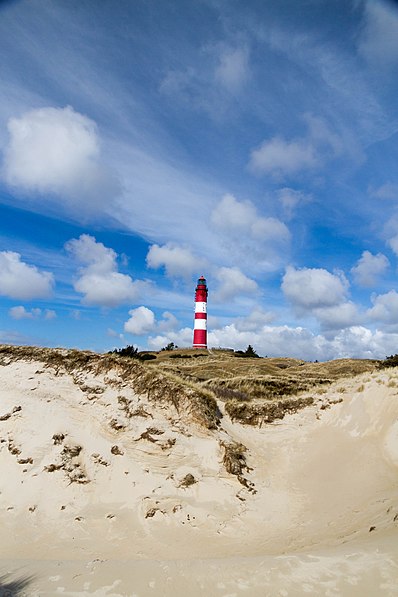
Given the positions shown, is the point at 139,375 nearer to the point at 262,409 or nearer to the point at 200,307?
the point at 262,409

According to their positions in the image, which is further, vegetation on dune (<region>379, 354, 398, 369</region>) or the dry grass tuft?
vegetation on dune (<region>379, 354, 398, 369</region>)

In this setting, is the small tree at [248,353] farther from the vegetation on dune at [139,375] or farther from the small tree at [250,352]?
the vegetation on dune at [139,375]

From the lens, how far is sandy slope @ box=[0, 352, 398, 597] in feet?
19.5

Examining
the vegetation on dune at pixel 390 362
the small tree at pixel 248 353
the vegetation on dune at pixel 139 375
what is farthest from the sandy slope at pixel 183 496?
the small tree at pixel 248 353

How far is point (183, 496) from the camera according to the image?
10.5m


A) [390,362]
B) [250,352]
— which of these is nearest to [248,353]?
[250,352]

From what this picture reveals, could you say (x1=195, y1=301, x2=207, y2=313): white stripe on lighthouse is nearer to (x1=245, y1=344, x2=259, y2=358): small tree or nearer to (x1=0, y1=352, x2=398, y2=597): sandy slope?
(x1=245, y1=344, x2=259, y2=358): small tree

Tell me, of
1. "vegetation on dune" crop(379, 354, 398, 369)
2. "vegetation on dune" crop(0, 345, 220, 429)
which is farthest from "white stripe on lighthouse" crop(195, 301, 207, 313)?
"vegetation on dune" crop(0, 345, 220, 429)

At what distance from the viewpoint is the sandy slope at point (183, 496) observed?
5938 mm

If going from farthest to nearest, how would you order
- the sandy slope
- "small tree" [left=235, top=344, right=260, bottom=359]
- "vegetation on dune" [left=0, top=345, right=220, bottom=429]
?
"small tree" [left=235, top=344, right=260, bottom=359]
"vegetation on dune" [left=0, top=345, right=220, bottom=429]
the sandy slope

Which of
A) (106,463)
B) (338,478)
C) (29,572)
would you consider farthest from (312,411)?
(29,572)

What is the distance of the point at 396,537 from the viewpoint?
5953mm

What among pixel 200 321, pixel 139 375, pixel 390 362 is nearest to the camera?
pixel 139 375

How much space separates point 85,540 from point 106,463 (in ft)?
8.84
